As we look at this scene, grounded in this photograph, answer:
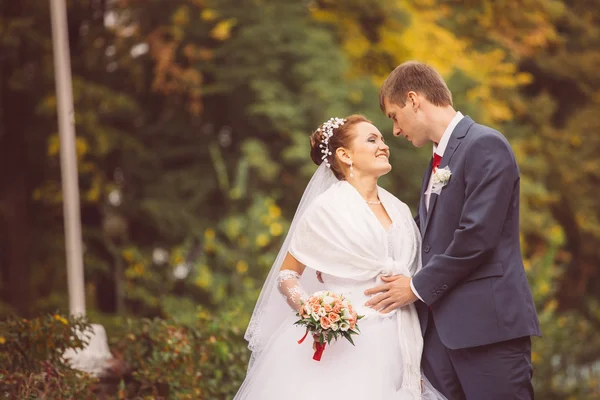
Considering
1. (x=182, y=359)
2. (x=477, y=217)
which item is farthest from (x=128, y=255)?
(x=477, y=217)

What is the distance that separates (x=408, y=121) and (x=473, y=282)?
93cm

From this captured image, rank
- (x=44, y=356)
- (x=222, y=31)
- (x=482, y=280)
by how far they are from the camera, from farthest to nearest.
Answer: (x=222, y=31) < (x=44, y=356) < (x=482, y=280)

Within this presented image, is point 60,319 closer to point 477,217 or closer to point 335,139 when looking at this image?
point 335,139

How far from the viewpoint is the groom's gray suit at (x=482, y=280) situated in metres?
4.12

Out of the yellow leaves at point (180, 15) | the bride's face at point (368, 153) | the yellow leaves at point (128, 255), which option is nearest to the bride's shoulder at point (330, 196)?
the bride's face at point (368, 153)

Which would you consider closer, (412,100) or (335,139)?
(412,100)

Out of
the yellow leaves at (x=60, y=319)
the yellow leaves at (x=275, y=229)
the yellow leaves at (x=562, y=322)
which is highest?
the yellow leaves at (x=60, y=319)

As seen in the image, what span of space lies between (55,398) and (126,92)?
8584 mm

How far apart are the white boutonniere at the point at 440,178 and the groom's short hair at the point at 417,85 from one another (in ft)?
1.28

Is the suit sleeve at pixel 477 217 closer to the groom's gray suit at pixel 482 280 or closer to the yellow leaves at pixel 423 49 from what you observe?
the groom's gray suit at pixel 482 280

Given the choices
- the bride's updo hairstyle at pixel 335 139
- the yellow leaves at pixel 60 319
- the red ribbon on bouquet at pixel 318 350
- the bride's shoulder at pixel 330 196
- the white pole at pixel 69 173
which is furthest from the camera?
the white pole at pixel 69 173

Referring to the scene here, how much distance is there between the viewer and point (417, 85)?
Result: 176 inches

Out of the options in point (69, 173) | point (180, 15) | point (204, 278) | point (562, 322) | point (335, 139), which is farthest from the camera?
point (180, 15)

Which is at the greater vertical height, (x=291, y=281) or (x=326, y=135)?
(x=326, y=135)
